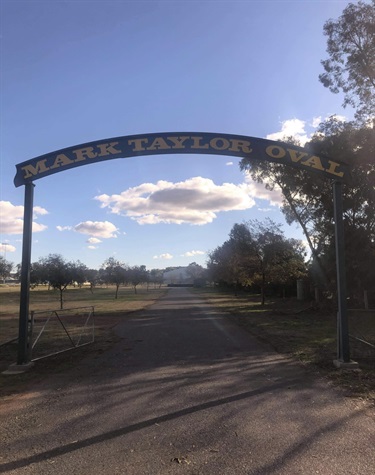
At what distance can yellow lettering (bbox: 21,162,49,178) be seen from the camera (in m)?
10.3

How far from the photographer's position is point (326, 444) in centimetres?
468

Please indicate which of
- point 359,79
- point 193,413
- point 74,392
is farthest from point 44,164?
point 359,79

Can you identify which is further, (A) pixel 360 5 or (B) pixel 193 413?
(A) pixel 360 5

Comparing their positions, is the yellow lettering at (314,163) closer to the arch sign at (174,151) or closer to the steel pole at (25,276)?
the arch sign at (174,151)

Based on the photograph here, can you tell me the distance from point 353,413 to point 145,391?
10.7ft

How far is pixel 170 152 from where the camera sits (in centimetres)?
1045

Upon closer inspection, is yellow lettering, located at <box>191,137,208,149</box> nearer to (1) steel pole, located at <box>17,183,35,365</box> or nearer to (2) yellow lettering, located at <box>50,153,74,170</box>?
(2) yellow lettering, located at <box>50,153,74,170</box>

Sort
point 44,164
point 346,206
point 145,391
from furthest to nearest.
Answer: point 346,206 < point 44,164 < point 145,391

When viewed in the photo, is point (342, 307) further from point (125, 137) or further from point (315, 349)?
point (125, 137)

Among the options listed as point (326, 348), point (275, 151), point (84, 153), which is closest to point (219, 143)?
point (275, 151)

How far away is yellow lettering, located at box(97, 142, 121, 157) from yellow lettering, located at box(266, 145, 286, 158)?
11.9 feet

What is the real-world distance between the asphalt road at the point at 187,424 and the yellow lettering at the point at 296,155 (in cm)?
475

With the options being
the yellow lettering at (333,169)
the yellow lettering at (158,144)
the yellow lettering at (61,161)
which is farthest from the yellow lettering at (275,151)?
the yellow lettering at (61,161)

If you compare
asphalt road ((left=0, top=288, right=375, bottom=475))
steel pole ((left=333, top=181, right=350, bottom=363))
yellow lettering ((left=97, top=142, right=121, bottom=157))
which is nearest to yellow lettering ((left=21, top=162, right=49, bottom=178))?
yellow lettering ((left=97, top=142, right=121, bottom=157))
